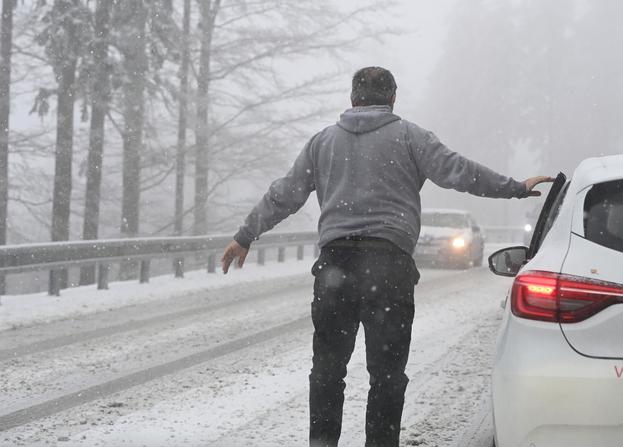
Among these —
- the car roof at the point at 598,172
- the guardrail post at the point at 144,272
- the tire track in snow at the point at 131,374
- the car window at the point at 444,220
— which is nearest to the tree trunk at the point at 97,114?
the guardrail post at the point at 144,272

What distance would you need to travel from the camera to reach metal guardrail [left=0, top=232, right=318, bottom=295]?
12.2m

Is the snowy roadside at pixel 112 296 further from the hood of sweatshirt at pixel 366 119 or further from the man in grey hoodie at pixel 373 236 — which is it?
the hood of sweatshirt at pixel 366 119

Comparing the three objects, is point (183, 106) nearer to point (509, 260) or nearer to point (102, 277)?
point (102, 277)

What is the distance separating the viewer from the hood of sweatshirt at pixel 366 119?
4.26m

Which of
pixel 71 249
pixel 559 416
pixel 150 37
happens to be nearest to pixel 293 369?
pixel 559 416

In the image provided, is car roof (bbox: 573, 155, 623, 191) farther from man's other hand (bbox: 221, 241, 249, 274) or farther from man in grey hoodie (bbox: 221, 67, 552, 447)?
man's other hand (bbox: 221, 241, 249, 274)

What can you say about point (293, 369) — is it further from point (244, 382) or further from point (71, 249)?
point (71, 249)

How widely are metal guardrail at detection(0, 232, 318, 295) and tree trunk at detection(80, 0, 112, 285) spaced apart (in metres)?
3.55

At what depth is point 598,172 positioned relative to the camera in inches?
152

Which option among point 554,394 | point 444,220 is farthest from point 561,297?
point 444,220

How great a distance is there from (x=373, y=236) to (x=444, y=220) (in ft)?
63.1

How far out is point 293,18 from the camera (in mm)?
24328

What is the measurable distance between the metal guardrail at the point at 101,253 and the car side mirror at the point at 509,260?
8.22m

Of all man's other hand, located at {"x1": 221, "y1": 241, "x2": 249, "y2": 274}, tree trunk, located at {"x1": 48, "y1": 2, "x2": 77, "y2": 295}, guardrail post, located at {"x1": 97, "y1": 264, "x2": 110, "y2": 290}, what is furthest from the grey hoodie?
tree trunk, located at {"x1": 48, "y1": 2, "x2": 77, "y2": 295}
